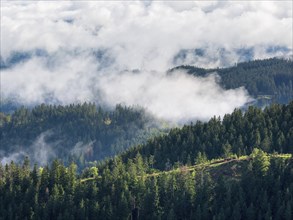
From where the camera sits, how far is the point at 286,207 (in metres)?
200

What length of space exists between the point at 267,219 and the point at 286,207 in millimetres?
6605

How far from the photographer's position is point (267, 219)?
655ft
